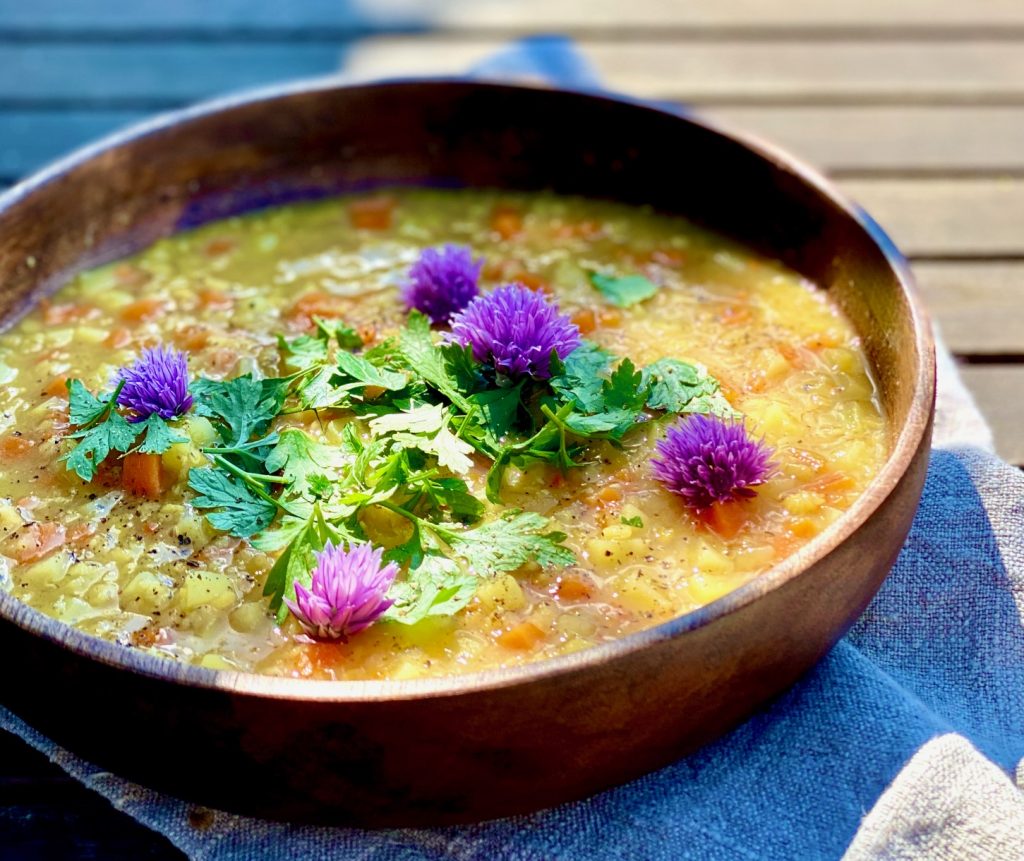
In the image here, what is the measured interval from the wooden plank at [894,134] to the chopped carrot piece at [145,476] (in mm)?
1975

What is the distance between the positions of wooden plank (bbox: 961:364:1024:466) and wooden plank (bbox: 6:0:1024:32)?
68.3 inches

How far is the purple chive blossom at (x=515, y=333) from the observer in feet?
7.20

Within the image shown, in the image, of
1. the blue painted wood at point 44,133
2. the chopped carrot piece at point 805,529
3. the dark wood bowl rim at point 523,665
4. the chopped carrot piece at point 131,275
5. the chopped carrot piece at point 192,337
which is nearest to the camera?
the dark wood bowl rim at point 523,665

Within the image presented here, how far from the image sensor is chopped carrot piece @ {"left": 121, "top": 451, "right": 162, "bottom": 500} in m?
2.12

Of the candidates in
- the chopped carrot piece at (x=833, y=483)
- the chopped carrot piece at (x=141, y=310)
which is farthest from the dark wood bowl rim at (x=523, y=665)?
the chopped carrot piece at (x=141, y=310)

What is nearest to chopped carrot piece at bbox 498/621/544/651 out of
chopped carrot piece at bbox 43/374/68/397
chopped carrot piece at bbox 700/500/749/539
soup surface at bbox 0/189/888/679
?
soup surface at bbox 0/189/888/679

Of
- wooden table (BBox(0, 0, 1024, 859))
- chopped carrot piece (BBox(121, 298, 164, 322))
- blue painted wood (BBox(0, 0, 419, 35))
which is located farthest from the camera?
blue painted wood (BBox(0, 0, 419, 35))

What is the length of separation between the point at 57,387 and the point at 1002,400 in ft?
6.21

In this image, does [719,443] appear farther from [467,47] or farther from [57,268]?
[467,47]

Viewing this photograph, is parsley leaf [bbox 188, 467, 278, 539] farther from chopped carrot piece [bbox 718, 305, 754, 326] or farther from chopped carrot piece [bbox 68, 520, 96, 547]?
chopped carrot piece [bbox 718, 305, 754, 326]

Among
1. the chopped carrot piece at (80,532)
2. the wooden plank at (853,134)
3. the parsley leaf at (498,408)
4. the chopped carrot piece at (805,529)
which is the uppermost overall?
the parsley leaf at (498,408)

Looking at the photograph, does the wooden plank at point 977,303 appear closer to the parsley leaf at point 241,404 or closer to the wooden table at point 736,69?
the wooden table at point 736,69

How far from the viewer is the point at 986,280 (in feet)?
10.2

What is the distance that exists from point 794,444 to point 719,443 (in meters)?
0.24
